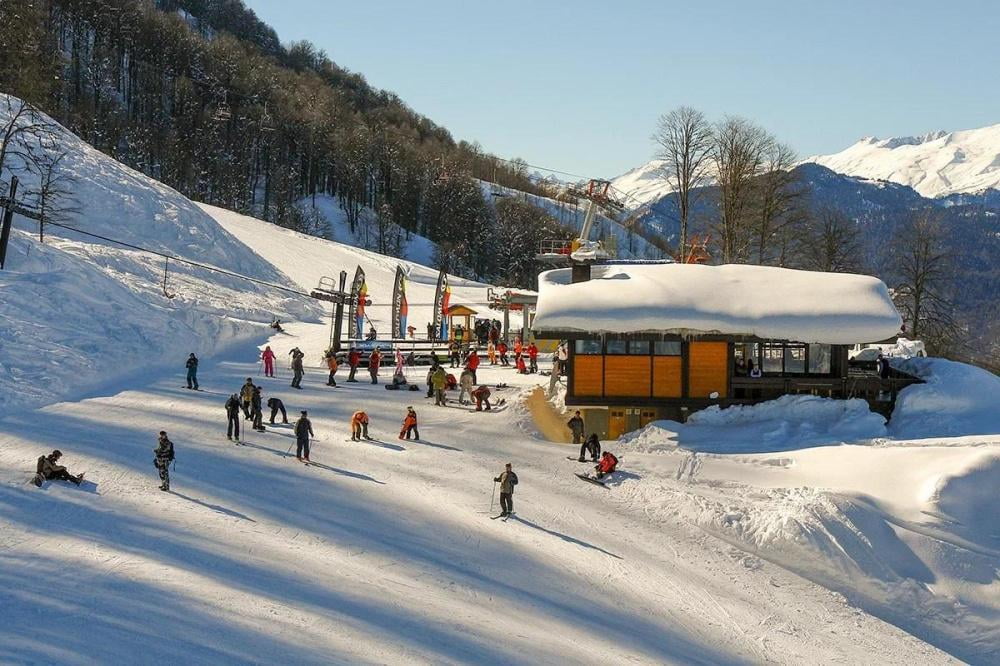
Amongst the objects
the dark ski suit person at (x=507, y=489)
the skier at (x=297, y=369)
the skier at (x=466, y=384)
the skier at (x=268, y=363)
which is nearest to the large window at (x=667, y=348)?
the skier at (x=466, y=384)

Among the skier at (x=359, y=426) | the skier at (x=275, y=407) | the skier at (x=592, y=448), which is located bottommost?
the skier at (x=592, y=448)

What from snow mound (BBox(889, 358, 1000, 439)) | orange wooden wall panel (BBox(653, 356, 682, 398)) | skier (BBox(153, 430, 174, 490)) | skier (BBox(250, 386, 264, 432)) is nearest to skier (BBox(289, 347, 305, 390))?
skier (BBox(250, 386, 264, 432))

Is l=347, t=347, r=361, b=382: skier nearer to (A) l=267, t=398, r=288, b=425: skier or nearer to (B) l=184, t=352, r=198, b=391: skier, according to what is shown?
(B) l=184, t=352, r=198, b=391: skier

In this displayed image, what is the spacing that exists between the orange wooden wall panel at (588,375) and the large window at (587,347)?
162mm

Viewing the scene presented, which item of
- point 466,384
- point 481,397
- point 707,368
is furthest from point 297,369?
point 707,368

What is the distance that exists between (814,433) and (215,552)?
17305 millimetres

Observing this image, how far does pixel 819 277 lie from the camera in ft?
90.4

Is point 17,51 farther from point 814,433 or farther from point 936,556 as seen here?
point 936,556

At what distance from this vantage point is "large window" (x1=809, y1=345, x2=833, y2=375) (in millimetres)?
25797

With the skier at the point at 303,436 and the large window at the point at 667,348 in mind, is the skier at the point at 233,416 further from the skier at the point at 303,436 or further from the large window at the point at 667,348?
the large window at the point at 667,348

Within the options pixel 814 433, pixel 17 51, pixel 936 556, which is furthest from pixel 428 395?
pixel 17 51

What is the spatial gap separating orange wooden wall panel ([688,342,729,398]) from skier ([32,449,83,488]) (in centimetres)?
1753

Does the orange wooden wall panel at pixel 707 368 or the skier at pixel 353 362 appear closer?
the orange wooden wall panel at pixel 707 368

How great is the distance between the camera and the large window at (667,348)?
25.8 metres
